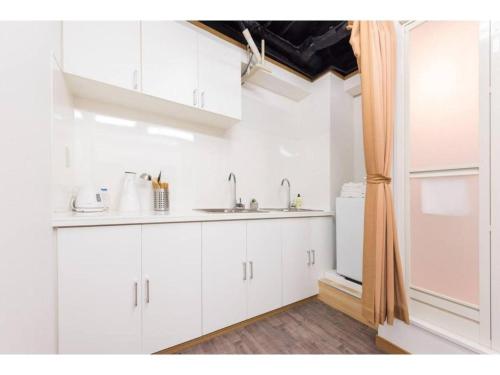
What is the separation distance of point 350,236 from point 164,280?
169cm

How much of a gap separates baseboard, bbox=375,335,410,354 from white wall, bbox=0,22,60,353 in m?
1.85

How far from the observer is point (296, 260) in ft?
6.14

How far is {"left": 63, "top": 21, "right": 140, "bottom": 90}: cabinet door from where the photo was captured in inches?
47.5

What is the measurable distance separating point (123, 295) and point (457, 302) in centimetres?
192

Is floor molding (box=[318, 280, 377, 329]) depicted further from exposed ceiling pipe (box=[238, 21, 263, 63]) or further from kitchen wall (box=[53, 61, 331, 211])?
exposed ceiling pipe (box=[238, 21, 263, 63])

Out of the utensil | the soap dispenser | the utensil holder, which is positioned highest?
the utensil

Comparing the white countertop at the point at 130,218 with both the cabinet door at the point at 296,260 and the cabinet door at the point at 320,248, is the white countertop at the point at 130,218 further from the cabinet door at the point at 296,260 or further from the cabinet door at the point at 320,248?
the cabinet door at the point at 320,248

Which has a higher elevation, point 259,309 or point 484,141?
point 484,141

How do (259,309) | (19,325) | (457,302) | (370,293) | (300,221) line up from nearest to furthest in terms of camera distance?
(19,325)
(457,302)
(370,293)
(259,309)
(300,221)

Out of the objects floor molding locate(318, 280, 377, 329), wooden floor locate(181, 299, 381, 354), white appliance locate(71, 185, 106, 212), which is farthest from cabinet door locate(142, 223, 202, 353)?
floor molding locate(318, 280, 377, 329)

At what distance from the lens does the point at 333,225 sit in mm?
2211

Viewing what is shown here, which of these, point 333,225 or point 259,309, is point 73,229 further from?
point 333,225

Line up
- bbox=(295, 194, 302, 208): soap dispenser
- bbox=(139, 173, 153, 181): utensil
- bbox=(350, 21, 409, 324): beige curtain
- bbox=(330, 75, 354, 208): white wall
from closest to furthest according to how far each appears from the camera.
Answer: bbox=(350, 21, 409, 324): beige curtain → bbox=(139, 173, 153, 181): utensil → bbox=(330, 75, 354, 208): white wall → bbox=(295, 194, 302, 208): soap dispenser
